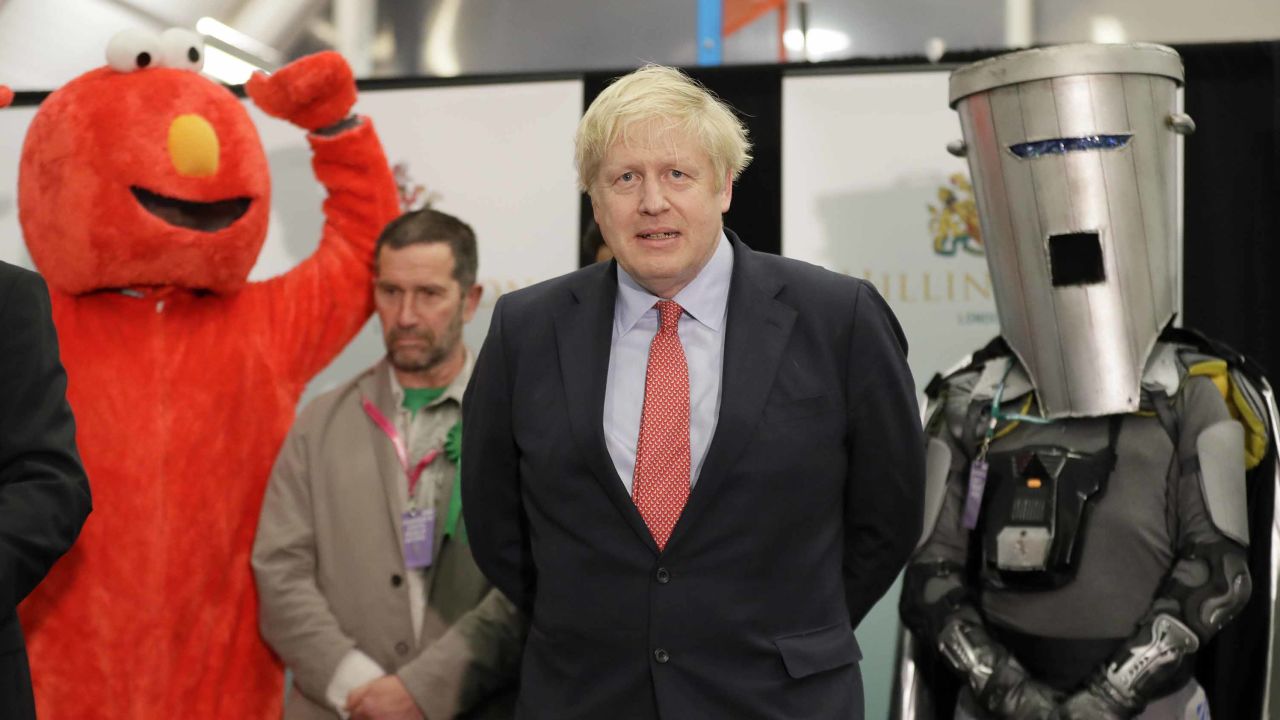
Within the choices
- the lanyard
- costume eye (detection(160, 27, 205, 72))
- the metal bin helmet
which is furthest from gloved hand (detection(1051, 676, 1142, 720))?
costume eye (detection(160, 27, 205, 72))

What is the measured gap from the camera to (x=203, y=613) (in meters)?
3.15

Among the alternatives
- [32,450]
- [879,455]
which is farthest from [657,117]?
[32,450]

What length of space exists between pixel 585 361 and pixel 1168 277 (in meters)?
1.49

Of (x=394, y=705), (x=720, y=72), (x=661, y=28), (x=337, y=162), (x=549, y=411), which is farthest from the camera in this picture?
(x=661, y=28)

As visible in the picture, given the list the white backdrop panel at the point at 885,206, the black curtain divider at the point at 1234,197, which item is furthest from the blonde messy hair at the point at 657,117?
the black curtain divider at the point at 1234,197

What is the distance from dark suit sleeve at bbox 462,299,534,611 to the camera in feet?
7.48

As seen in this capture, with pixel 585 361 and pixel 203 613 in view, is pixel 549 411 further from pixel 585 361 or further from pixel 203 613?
pixel 203 613

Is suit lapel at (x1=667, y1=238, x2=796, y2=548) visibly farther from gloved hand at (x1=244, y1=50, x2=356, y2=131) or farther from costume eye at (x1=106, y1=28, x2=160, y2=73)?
costume eye at (x1=106, y1=28, x2=160, y2=73)

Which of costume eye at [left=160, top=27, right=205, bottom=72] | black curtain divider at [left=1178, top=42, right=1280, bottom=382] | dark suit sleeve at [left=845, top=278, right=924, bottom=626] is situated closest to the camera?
dark suit sleeve at [left=845, top=278, right=924, bottom=626]

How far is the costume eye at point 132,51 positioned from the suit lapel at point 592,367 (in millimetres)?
1586

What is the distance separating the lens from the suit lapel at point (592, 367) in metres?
2.04

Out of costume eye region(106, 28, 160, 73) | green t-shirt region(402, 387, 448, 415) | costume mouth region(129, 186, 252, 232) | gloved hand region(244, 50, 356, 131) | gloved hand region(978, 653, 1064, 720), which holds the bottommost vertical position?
gloved hand region(978, 653, 1064, 720)

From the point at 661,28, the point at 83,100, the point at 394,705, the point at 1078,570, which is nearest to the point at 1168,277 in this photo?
the point at 1078,570

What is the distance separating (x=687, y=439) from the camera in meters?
2.08
